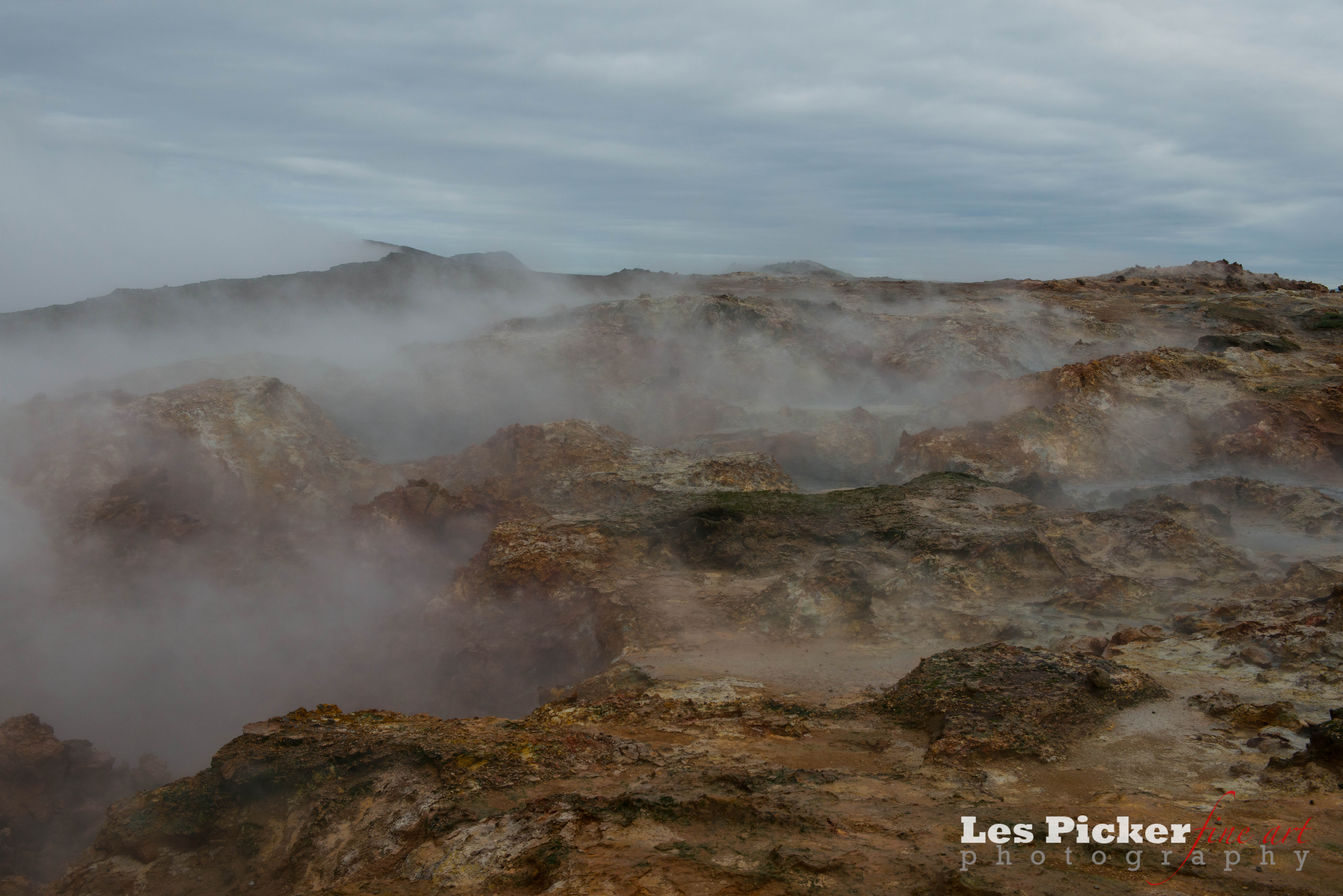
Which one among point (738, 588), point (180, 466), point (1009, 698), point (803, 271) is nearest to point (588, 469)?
point (738, 588)

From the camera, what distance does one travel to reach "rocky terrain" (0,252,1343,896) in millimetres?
3861

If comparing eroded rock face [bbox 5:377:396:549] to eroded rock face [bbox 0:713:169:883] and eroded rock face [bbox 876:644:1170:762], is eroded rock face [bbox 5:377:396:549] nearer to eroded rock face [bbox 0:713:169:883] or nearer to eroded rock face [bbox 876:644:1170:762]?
eroded rock face [bbox 0:713:169:883]

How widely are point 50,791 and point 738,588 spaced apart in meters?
6.86

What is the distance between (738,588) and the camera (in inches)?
334

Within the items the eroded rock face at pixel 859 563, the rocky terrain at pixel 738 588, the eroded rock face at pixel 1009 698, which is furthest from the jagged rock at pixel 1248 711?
the eroded rock face at pixel 859 563

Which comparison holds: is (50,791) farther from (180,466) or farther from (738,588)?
(180,466)

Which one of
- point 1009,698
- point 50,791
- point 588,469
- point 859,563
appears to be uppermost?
point 588,469

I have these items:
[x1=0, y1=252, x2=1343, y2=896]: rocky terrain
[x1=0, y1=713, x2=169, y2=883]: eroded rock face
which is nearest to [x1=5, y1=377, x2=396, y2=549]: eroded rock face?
[x1=0, y1=252, x2=1343, y2=896]: rocky terrain

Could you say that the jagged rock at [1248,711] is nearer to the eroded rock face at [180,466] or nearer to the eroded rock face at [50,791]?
the eroded rock face at [50,791]

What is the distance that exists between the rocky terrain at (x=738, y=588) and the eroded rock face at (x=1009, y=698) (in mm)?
28

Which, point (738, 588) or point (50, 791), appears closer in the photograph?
point (50, 791)

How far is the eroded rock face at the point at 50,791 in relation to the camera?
7.14 m

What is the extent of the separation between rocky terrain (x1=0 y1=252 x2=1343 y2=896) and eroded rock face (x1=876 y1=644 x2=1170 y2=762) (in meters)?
0.03

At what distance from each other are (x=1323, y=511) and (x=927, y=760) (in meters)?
8.08
